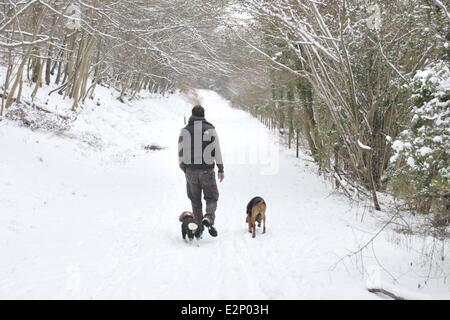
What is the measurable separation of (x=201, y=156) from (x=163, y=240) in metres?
1.46

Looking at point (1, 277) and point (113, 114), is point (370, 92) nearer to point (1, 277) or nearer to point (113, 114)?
point (1, 277)

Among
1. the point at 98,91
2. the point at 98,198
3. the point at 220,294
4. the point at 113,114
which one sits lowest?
the point at 220,294

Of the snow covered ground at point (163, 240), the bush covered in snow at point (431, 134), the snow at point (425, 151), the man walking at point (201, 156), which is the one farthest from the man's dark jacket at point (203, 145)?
the snow at point (425, 151)

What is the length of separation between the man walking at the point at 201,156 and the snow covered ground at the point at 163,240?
701mm

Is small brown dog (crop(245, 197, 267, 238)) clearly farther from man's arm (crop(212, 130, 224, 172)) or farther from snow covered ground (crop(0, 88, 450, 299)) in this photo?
man's arm (crop(212, 130, 224, 172))

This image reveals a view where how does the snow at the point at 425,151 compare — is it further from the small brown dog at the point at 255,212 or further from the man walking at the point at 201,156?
the man walking at the point at 201,156

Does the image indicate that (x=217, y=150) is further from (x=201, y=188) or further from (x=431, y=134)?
(x=431, y=134)

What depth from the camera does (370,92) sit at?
9945 mm

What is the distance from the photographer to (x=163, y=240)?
261 inches

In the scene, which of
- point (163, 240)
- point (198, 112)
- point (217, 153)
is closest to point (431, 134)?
point (217, 153)

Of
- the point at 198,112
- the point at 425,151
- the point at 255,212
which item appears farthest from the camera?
the point at 255,212

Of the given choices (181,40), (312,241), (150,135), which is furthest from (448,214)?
(150,135)

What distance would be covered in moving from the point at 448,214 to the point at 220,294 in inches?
132

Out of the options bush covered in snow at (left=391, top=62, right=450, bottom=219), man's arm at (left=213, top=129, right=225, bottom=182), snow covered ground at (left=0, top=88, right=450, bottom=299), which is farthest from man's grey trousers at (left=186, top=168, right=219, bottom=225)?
bush covered in snow at (left=391, top=62, right=450, bottom=219)
